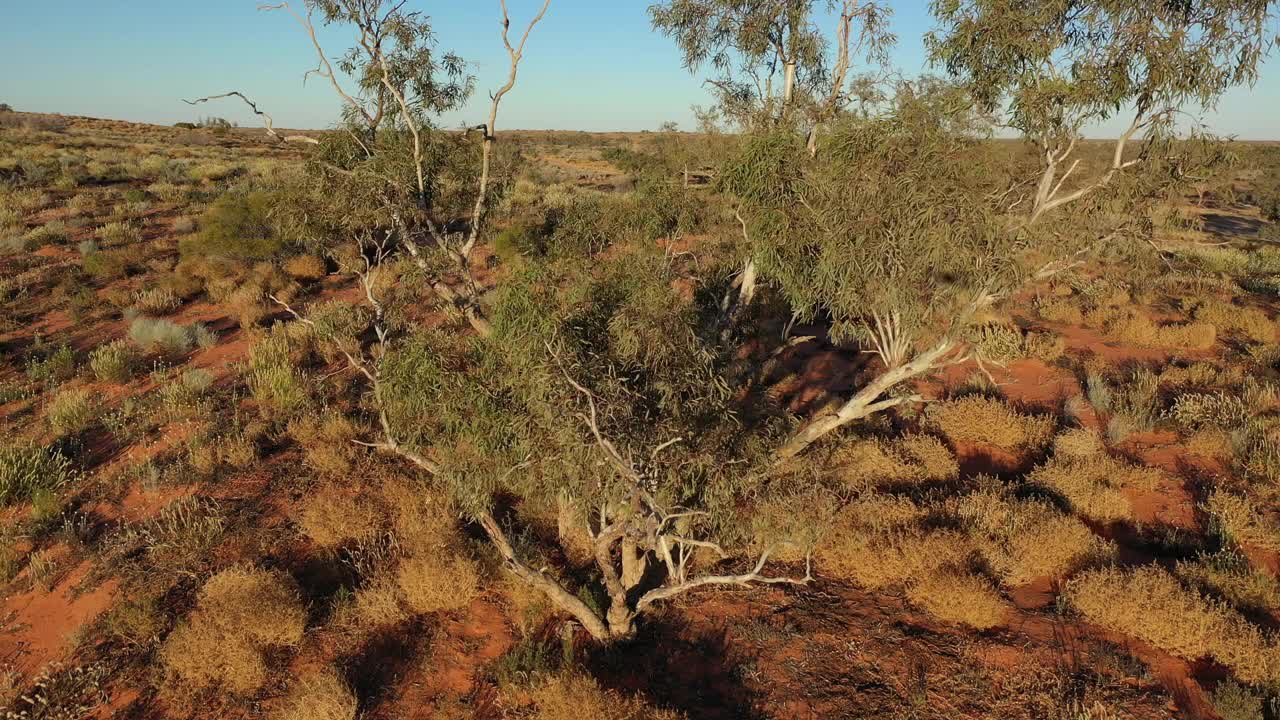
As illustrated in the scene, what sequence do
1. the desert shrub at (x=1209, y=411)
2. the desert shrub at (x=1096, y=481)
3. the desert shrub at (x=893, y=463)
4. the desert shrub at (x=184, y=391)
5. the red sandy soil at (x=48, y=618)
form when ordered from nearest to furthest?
the red sandy soil at (x=48, y=618) → the desert shrub at (x=1096, y=481) → the desert shrub at (x=893, y=463) → the desert shrub at (x=1209, y=411) → the desert shrub at (x=184, y=391)

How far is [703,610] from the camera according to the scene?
6.67m

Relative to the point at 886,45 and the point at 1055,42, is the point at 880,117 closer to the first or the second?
the point at 1055,42

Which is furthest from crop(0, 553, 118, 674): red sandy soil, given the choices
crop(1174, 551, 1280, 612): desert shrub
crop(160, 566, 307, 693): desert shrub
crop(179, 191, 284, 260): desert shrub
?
crop(179, 191, 284, 260): desert shrub

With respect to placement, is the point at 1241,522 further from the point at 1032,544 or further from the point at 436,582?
the point at 436,582

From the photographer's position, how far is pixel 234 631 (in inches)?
227

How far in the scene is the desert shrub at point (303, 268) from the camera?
17453mm

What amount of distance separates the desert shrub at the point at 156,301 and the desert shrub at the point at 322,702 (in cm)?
1277

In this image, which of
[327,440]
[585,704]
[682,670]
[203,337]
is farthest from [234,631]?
[203,337]

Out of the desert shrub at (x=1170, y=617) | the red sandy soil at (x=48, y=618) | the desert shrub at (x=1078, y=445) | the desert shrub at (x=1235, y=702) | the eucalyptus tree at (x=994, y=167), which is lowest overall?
the red sandy soil at (x=48, y=618)

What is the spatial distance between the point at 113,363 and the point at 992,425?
14439mm

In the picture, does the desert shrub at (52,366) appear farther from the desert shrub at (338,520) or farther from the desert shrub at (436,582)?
Result: the desert shrub at (436,582)

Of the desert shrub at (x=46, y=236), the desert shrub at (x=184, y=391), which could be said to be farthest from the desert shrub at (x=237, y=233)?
the desert shrub at (x=184, y=391)

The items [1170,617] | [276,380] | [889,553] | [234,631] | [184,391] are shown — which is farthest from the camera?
[276,380]

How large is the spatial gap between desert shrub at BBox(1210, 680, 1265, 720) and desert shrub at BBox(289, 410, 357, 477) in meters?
9.21
